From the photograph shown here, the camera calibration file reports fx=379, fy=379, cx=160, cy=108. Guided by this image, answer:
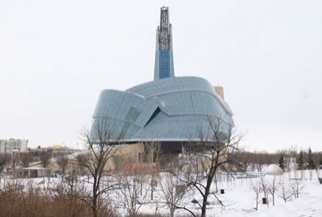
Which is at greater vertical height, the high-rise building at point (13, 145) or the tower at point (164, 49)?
the tower at point (164, 49)

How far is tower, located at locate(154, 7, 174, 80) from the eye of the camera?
309ft

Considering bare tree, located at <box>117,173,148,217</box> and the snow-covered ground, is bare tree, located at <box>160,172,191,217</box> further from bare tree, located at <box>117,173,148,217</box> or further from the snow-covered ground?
bare tree, located at <box>117,173,148,217</box>

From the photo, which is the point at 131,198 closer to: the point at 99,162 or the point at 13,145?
the point at 99,162

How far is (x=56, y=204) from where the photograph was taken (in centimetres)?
1318

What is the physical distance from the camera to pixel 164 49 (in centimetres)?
9462

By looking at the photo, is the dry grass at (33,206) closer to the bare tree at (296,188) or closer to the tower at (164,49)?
the bare tree at (296,188)

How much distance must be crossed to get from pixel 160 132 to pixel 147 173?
3193cm

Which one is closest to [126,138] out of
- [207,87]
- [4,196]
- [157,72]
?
[207,87]

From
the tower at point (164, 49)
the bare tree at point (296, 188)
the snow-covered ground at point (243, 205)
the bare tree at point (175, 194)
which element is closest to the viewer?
the snow-covered ground at point (243, 205)

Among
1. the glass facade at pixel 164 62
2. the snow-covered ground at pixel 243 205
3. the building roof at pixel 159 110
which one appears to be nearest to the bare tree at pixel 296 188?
the snow-covered ground at pixel 243 205

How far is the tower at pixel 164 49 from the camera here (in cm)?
9412

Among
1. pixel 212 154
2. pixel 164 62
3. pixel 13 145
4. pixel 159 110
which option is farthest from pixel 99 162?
pixel 13 145

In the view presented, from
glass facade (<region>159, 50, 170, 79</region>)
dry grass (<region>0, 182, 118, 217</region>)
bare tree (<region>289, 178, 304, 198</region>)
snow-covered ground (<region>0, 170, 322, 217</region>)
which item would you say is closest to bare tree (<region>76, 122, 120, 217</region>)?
dry grass (<region>0, 182, 118, 217</region>)

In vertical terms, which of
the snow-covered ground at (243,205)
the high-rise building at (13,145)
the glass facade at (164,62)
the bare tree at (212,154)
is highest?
the glass facade at (164,62)
